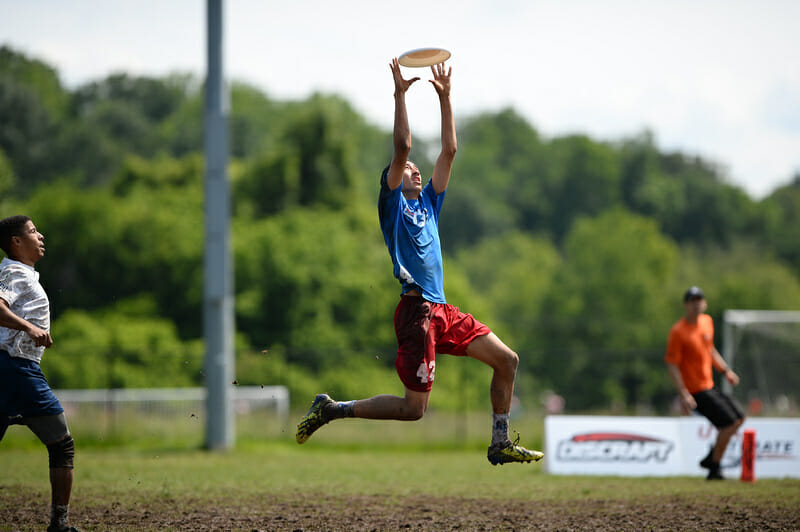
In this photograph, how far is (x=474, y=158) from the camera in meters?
82.0

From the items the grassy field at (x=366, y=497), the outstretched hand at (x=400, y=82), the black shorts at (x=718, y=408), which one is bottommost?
the grassy field at (x=366, y=497)

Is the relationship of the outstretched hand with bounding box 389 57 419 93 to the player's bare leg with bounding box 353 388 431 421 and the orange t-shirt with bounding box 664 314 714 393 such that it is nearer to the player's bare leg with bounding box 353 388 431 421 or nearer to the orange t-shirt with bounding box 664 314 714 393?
the player's bare leg with bounding box 353 388 431 421

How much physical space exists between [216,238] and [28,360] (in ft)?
33.6

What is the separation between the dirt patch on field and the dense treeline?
12309 millimetres

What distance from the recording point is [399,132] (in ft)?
22.7

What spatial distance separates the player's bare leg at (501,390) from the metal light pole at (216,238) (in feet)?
33.9

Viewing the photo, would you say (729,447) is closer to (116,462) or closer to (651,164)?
(116,462)

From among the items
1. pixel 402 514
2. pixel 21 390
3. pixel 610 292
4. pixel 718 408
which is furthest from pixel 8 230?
pixel 610 292

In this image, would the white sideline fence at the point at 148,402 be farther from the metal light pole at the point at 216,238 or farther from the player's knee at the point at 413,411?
the player's knee at the point at 413,411

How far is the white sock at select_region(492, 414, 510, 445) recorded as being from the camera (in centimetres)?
734

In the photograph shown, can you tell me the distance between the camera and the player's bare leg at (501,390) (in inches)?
284

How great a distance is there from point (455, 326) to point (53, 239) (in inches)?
1494

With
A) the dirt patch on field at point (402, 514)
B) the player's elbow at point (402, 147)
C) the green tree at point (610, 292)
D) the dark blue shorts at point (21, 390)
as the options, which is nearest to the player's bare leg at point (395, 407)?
the dirt patch on field at point (402, 514)

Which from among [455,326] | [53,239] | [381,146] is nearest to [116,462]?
[455,326]
